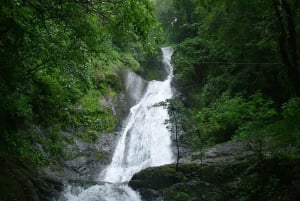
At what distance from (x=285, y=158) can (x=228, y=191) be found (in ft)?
6.51

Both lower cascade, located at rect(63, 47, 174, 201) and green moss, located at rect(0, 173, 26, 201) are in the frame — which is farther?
lower cascade, located at rect(63, 47, 174, 201)

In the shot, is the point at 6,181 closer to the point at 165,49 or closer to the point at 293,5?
the point at 293,5

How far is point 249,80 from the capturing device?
15609 millimetres

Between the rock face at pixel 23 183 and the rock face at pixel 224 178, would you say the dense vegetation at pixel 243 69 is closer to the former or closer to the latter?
the rock face at pixel 224 178

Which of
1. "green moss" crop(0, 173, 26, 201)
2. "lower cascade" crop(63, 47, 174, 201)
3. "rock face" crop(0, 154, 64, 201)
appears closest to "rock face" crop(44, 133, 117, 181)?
"lower cascade" crop(63, 47, 174, 201)

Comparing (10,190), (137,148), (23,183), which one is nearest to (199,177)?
(23,183)

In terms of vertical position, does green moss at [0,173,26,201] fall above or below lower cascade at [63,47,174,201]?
below

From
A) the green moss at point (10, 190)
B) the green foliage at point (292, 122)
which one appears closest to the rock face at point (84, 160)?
the green moss at point (10, 190)

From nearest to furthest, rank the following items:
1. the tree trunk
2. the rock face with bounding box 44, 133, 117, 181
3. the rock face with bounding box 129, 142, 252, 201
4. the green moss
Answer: the tree trunk → the green moss → the rock face with bounding box 129, 142, 252, 201 → the rock face with bounding box 44, 133, 117, 181

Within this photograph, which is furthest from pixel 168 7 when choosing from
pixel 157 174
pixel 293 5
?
pixel 293 5

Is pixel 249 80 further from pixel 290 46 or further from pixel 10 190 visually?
pixel 10 190

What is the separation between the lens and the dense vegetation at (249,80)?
8.14 m

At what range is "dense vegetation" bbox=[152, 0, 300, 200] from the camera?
8.14 meters

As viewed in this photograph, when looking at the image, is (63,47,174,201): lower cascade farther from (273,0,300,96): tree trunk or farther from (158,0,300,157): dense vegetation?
(273,0,300,96): tree trunk
